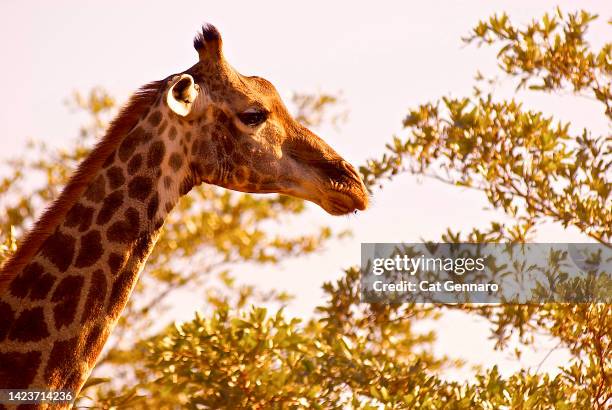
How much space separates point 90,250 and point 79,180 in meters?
0.48

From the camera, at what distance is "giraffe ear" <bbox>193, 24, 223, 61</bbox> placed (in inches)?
236

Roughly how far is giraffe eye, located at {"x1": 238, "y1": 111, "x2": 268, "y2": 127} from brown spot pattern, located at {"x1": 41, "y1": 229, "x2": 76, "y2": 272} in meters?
1.16

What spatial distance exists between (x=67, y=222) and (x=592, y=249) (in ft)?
12.5

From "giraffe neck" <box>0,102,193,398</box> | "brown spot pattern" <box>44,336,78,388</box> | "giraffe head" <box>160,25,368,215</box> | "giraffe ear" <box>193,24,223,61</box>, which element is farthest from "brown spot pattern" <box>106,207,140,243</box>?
"giraffe ear" <box>193,24,223,61</box>

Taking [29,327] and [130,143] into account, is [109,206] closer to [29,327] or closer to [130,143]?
[130,143]

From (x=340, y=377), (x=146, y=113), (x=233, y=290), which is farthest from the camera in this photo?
(x=233, y=290)

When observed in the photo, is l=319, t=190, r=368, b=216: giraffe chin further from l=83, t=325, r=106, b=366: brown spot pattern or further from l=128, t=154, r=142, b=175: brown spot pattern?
l=83, t=325, r=106, b=366: brown spot pattern

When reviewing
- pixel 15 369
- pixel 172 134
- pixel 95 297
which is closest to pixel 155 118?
pixel 172 134

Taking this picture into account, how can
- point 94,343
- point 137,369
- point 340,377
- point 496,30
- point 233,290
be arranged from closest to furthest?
1. point 94,343
2. point 340,377
3. point 496,30
4. point 137,369
5. point 233,290

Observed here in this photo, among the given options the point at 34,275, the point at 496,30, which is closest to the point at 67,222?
the point at 34,275

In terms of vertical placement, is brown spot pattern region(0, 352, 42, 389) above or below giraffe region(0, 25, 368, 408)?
below

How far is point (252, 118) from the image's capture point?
19.2 feet

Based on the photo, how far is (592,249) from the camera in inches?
291

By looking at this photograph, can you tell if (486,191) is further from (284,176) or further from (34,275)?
(34,275)
